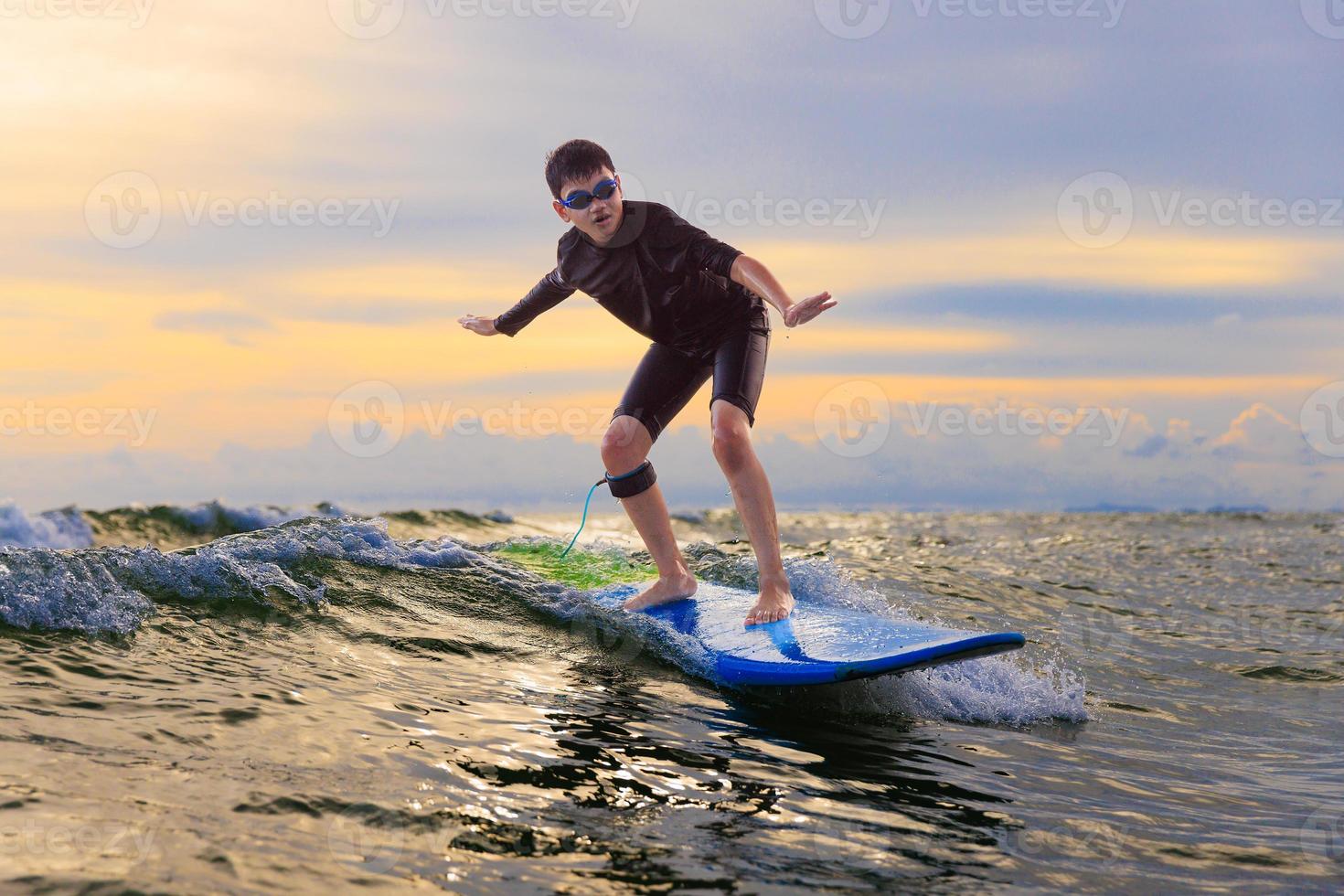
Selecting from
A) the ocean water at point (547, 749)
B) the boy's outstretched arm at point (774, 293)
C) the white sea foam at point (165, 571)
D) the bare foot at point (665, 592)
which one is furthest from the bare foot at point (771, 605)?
the white sea foam at point (165, 571)

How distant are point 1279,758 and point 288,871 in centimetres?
500

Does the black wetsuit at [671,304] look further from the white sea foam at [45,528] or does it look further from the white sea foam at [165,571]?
the white sea foam at [45,528]

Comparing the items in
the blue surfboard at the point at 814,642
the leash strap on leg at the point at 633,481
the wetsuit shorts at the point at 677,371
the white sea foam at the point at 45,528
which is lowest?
the white sea foam at the point at 45,528

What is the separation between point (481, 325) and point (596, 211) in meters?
1.50

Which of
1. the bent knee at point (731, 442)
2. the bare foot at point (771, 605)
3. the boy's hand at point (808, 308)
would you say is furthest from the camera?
the bare foot at point (771, 605)

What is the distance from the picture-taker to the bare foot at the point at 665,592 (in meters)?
6.71

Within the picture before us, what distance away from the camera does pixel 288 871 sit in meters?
2.99

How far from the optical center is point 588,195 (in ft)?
19.5

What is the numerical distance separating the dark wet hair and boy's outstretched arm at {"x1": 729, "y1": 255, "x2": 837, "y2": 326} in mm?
1003

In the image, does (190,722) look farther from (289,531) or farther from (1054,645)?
(1054,645)

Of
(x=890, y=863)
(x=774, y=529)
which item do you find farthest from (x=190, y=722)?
(x=774, y=529)

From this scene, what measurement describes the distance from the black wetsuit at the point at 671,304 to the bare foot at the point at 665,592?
0.98m

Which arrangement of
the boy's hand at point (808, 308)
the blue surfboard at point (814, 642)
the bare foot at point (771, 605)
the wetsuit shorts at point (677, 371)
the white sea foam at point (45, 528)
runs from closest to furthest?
the blue surfboard at point (814, 642) → the boy's hand at point (808, 308) → the bare foot at point (771, 605) → the wetsuit shorts at point (677, 371) → the white sea foam at point (45, 528)

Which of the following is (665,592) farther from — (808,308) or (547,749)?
(547,749)
